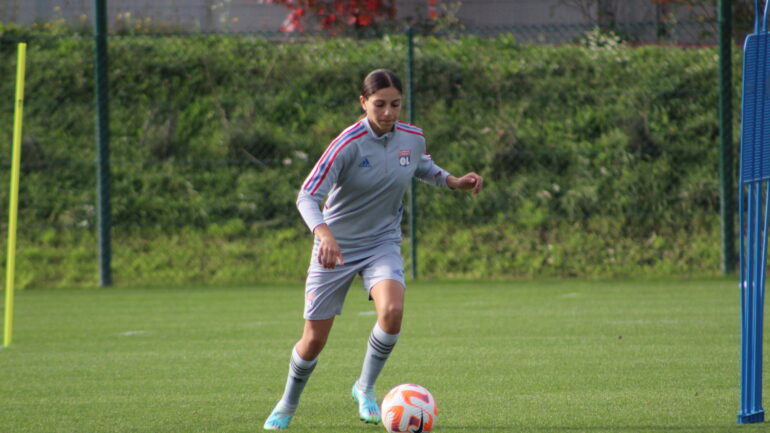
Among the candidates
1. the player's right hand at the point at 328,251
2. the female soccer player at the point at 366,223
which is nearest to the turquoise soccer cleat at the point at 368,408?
the female soccer player at the point at 366,223

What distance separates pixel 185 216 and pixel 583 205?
221 inches

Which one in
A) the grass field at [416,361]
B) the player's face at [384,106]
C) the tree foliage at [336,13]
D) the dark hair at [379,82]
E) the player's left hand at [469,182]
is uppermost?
the tree foliage at [336,13]

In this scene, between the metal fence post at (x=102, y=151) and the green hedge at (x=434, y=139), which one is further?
the green hedge at (x=434, y=139)

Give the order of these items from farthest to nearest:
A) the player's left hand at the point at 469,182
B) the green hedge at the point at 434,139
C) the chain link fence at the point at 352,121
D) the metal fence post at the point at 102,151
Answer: the green hedge at the point at 434,139 < the chain link fence at the point at 352,121 < the metal fence post at the point at 102,151 < the player's left hand at the point at 469,182

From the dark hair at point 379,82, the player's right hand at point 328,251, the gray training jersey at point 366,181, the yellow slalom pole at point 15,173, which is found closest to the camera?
the player's right hand at point 328,251

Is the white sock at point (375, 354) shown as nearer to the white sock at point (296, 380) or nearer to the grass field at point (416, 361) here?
the grass field at point (416, 361)

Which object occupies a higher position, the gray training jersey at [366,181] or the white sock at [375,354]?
the gray training jersey at [366,181]

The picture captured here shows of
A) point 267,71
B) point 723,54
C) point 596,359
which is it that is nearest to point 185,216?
point 267,71

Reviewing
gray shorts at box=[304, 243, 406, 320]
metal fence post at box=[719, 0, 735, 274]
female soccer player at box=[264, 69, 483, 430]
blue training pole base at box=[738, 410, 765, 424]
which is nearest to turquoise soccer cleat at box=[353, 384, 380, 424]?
female soccer player at box=[264, 69, 483, 430]

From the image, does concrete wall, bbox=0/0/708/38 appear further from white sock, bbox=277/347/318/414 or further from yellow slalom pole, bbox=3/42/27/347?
white sock, bbox=277/347/318/414

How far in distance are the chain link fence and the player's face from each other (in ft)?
27.8

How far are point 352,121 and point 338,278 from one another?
1073cm

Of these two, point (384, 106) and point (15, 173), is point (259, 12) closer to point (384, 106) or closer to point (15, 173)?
point (15, 173)

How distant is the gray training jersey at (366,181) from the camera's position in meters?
5.28
